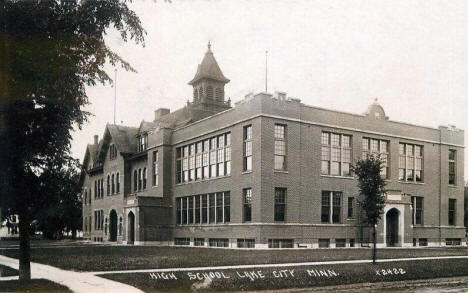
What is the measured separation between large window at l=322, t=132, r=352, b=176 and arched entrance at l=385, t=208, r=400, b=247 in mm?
4676

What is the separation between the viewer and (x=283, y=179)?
35062mm

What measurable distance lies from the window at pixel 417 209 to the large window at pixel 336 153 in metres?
7.58

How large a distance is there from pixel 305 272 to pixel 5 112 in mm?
10458

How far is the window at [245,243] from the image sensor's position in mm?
34581

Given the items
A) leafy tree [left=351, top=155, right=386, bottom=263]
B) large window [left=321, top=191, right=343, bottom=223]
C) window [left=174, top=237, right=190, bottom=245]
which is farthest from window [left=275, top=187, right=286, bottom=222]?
leafy tree [left=351, top=155, right=386, bottom=263]

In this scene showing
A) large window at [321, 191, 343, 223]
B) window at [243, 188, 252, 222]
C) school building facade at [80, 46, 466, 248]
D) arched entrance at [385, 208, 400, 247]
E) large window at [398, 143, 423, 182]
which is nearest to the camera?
school building facade at [80, 46, 466, 248]

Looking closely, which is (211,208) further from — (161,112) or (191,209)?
(161,112)

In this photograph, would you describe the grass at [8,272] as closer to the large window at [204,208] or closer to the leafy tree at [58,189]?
the leafy tree at [58,189]

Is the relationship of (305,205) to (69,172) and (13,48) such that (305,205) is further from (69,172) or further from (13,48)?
(13,48)

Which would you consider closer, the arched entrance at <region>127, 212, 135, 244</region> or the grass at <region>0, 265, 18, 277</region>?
the grass at <region>0, 265, 18, 277</region>

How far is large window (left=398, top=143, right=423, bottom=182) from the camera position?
41.9m

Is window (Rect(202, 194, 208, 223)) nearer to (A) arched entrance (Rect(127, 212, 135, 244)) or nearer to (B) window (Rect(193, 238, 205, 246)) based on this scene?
(B) window (Rect(193, 238, 205, 246))

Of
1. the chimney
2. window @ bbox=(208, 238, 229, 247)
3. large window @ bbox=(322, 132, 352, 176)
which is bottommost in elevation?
window @ bbox=(208, 238, 229, 247)

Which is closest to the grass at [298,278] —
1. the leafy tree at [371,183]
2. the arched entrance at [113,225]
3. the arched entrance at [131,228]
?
the leafy tree at [371,183]
